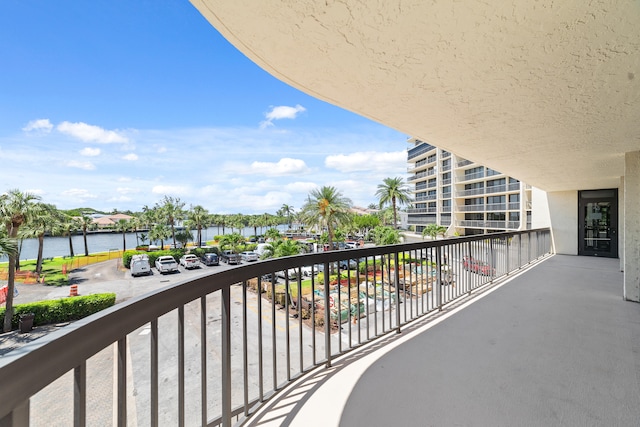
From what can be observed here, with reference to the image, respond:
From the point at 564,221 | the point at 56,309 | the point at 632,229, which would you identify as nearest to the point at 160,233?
the point at 56,309

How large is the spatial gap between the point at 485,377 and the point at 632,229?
13.8ft

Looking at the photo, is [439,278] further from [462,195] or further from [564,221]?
[462,195]

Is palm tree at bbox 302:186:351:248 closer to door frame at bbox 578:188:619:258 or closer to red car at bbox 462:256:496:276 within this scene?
door frame at bbox 578:188:619:258

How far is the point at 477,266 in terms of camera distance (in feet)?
14.7

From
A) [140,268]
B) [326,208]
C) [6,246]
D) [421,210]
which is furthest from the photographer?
[421,210]

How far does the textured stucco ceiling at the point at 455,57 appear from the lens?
1498 mm

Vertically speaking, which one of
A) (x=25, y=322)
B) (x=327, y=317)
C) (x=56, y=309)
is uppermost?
(x=327, y=317)

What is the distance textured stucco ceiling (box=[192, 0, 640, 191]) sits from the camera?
1.50 meters

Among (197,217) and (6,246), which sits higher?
(197,217)

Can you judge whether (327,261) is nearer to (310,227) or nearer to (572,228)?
(572,228)

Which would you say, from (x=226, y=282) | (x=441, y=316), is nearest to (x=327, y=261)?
(x=226, y=282)

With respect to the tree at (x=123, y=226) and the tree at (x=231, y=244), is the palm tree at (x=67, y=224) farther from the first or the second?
the tree at (x=231, y=244)

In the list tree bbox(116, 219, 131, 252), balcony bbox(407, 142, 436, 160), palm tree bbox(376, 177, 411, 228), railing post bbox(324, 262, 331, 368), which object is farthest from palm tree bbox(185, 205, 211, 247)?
railing post bbox(324, 262, 331, 368)

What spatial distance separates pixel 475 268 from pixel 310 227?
18007 millimetres
